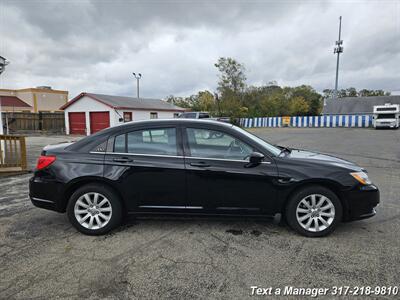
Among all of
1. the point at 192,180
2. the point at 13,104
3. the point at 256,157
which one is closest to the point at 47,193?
the point at 192,180

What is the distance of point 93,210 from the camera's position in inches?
138

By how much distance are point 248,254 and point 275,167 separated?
1.14 m

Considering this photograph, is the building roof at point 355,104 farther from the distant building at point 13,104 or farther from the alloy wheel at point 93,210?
the alloy wheel at point 93,210

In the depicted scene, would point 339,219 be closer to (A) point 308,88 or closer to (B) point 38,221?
(B) point 38,221

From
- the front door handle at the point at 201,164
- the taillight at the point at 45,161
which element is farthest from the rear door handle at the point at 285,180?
the taillight at the point at 45,161

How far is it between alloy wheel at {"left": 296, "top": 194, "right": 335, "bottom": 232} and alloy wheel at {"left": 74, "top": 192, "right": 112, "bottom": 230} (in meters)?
2.57

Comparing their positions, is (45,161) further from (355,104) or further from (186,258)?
(355,104)

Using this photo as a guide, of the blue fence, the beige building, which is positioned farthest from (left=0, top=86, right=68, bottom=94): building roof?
the blue fence

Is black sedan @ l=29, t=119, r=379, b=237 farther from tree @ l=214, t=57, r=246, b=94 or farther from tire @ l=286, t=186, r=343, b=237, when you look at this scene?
tree @ l=214, t=57, r=246, b=94

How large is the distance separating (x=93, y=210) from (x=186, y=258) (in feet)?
4.84

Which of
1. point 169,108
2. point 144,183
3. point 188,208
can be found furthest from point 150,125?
point 169,108

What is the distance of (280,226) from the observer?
12.2 feet

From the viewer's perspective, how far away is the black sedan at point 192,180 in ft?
11.0

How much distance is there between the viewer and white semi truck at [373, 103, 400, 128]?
26700 mm
